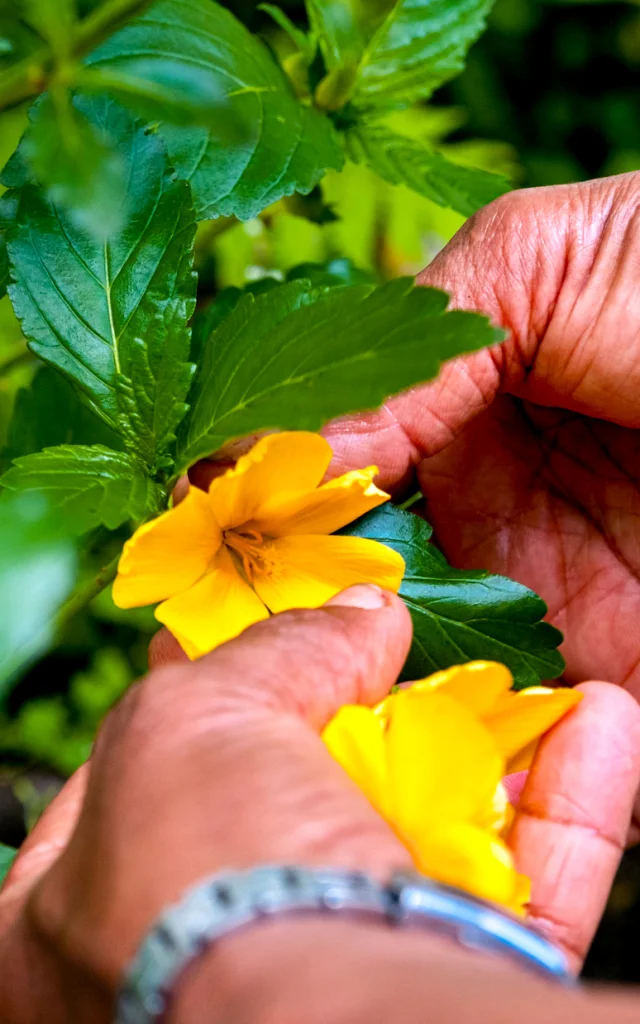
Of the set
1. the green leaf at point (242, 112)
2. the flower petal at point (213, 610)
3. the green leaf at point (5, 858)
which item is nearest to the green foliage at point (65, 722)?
the green leaf at point (5, 858)

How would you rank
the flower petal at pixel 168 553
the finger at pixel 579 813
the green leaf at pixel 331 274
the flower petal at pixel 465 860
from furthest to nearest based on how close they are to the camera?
1. the green leaf at pixel 331 274
2. the finger at pixel 579 813
3. the flower petal at pixel 168 553
4. the flower petal at pixel 465 860

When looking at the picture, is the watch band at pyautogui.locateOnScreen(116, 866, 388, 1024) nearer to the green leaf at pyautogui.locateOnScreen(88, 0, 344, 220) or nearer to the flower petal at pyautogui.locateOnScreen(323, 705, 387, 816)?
the flower petal at pyautogui.locateOnScreen(323, 705, 387, 816)

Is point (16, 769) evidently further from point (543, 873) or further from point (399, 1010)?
point (399, 1010)

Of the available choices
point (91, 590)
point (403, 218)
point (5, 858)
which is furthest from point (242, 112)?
point (403, 218)

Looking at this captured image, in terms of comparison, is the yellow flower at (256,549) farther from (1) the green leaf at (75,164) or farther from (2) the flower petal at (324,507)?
(1) the green leaf at (75,164)

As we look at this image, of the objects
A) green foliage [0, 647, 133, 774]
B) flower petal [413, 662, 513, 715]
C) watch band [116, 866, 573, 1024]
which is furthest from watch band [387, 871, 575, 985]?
green foliage [0, 647, 133, 774]

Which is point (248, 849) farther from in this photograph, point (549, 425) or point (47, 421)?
point (549, 425)
